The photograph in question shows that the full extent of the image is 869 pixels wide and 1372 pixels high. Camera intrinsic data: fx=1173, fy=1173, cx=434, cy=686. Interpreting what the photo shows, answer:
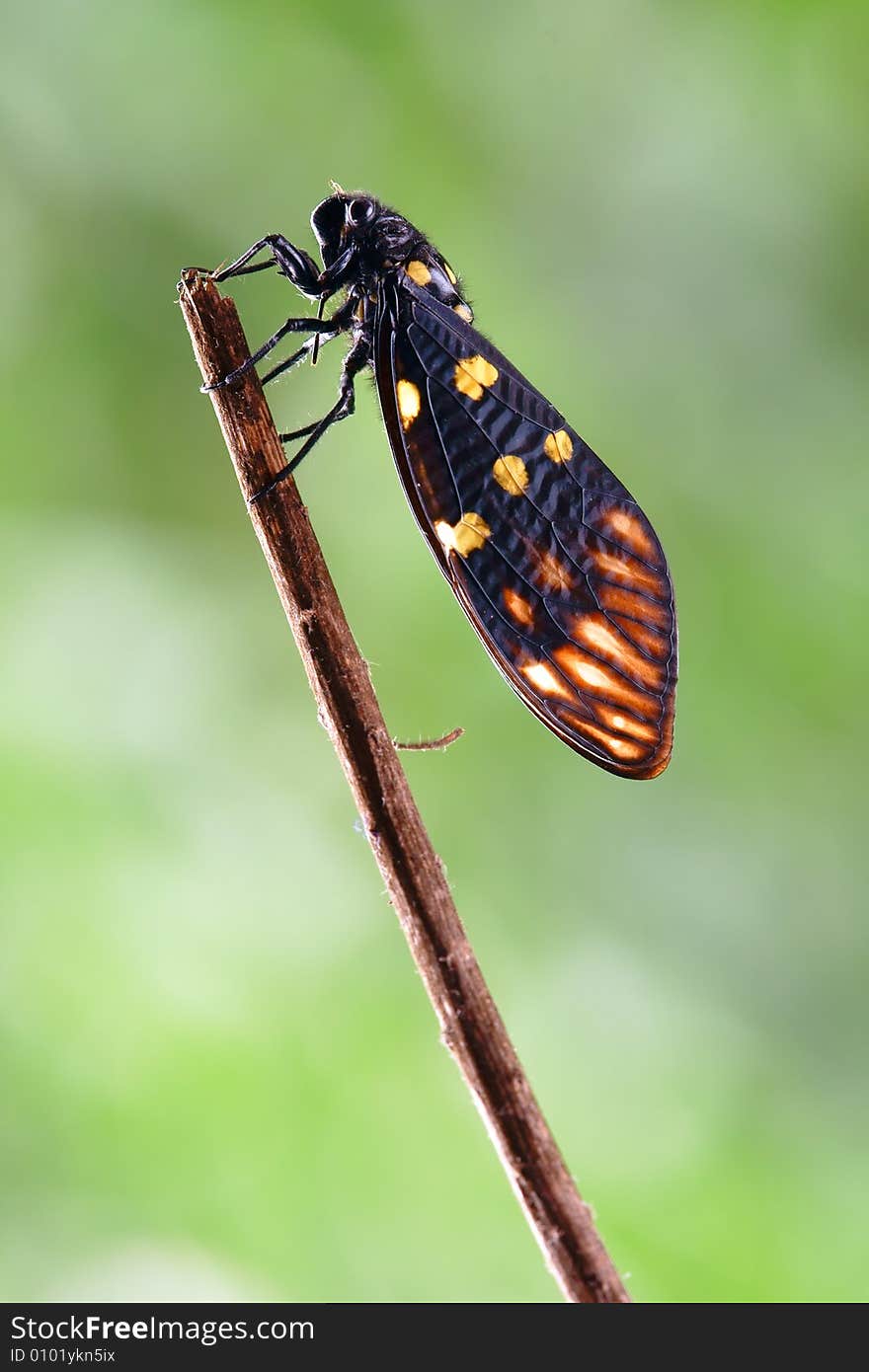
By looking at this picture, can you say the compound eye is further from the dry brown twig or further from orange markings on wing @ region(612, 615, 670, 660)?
orange markings on wing @ region(612, 615, 670, 660)

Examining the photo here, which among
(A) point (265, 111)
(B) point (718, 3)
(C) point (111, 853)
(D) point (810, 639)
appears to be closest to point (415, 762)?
(C) point (111, 853)

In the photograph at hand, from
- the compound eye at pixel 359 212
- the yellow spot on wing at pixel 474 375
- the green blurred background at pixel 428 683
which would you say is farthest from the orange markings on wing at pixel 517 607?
the green blurred background at pixel 428 683

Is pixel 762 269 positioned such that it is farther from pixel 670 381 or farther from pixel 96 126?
pixel 96 126

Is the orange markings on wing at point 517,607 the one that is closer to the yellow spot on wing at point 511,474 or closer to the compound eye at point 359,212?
the yellow spot on wing at point 511,474

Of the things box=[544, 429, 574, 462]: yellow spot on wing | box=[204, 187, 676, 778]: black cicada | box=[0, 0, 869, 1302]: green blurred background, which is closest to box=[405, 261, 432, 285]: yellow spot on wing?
box=[204, 187, 676, 778]: black cicada

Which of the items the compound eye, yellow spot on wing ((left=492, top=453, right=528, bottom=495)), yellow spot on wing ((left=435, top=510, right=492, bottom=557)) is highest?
the compound eye

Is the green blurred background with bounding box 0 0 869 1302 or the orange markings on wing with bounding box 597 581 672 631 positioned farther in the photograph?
Answer: the green blurred background with bounding box 0 0 869 1302
